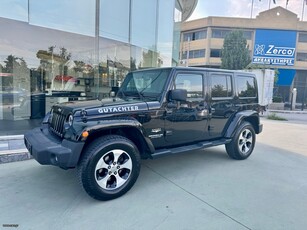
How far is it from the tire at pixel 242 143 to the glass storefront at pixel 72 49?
4942 millimetres

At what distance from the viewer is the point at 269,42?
30609 mm

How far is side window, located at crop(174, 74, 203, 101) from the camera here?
151 inches

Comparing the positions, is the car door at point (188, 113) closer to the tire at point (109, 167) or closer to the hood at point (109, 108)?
the hood at point (109, 108)

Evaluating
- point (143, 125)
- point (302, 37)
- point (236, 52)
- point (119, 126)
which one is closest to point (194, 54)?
point (236, 52)

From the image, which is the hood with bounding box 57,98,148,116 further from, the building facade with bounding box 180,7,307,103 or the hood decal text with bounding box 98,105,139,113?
the building facade with bounding box 180,7,307,103

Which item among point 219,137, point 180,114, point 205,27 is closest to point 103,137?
point 180,114

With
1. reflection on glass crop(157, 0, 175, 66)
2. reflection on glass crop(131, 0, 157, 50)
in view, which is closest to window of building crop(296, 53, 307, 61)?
reflection on glass crop(157, 0, 175, 66)

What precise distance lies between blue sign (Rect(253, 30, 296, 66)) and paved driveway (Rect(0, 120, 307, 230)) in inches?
1091

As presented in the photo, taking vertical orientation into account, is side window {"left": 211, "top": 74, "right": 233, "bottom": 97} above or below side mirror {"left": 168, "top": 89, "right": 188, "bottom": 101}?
above

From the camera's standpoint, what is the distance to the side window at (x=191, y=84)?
3848mm

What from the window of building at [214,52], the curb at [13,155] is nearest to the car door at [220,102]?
the curb at [13,155]

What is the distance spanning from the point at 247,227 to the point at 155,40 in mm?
9504

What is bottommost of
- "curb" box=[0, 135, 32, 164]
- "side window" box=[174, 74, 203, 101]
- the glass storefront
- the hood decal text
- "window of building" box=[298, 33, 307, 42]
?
"curb" box=[0, 135, 32, 164]

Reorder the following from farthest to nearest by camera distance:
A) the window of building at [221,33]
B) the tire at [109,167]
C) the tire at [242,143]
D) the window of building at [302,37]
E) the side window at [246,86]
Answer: the window of building at [221,33] → the window of building at [302,37] → the side window at [246,86] → the tire at [242,143] → the tire at [109,167]
